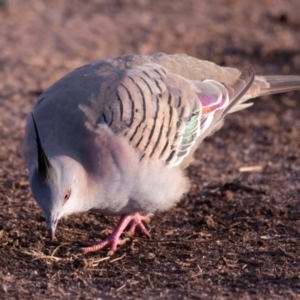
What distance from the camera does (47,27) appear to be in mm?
11094

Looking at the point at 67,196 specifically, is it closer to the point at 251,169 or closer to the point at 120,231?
the point at 120,231

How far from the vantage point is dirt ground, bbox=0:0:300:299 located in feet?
14.9

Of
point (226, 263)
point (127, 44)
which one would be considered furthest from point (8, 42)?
point (226, 263)

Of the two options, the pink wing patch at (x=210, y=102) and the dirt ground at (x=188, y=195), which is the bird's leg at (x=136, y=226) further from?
the pink wing patch at (x=210, y=102)

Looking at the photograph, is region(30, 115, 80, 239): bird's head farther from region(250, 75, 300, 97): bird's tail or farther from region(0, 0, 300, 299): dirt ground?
region(250, 75, 300, 97): bird's tail

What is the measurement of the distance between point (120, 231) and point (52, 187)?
36.6 inches

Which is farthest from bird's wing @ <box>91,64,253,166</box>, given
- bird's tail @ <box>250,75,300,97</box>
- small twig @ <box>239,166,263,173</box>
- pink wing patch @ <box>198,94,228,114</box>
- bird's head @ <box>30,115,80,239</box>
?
small twig @ <box>239,166,263,173</box>

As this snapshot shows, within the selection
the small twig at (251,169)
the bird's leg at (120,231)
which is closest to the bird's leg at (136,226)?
the bird's leg at (120,231)

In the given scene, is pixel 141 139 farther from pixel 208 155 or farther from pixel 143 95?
pixel 208 155

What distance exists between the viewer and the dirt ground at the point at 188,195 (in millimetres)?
4531

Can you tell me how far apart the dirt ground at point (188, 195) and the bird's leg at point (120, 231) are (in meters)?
0.06

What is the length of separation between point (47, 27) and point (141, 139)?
6.52 m

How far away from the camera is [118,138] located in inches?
190

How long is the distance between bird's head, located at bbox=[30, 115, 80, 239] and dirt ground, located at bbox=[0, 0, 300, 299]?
41 centimetres
